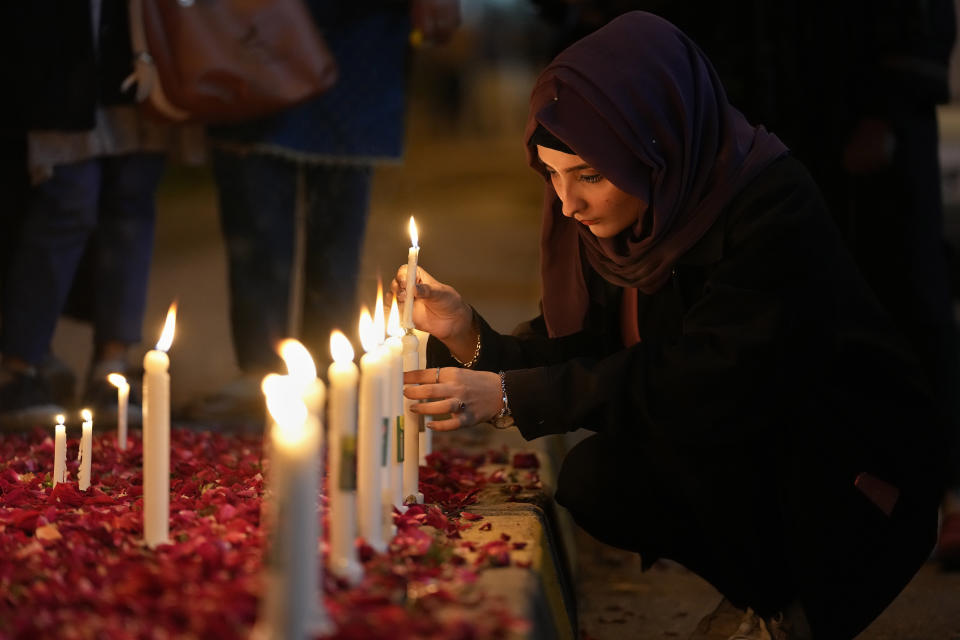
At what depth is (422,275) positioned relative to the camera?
2770mm

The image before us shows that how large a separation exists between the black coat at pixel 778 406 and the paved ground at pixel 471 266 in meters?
0.61

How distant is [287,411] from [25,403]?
251 cm

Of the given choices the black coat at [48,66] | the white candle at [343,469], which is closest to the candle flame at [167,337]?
the white candle at [343,469]

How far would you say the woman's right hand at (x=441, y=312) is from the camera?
2750 millimetres

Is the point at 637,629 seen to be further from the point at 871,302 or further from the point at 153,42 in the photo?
the point at 153,42

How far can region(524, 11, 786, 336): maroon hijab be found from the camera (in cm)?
252

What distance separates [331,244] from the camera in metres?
4.29

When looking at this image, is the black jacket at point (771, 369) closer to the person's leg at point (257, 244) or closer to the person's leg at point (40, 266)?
the person's leg at point (257, 244)

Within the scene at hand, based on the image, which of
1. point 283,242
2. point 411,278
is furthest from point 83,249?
point 411,278

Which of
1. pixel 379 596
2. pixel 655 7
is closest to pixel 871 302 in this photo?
pixel 379 596

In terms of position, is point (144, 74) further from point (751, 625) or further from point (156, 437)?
point (751, 625)

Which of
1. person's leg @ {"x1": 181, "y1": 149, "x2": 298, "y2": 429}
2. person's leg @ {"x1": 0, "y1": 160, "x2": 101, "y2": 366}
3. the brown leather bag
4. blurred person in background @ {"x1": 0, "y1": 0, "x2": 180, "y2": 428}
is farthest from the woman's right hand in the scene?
person's leg @ {"x1": 0, "y1": 160, "x2": 101, "y2": 366}

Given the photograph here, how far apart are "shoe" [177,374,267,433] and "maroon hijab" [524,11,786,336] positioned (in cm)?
187

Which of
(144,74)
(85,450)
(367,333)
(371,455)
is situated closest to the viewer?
(371,455)
